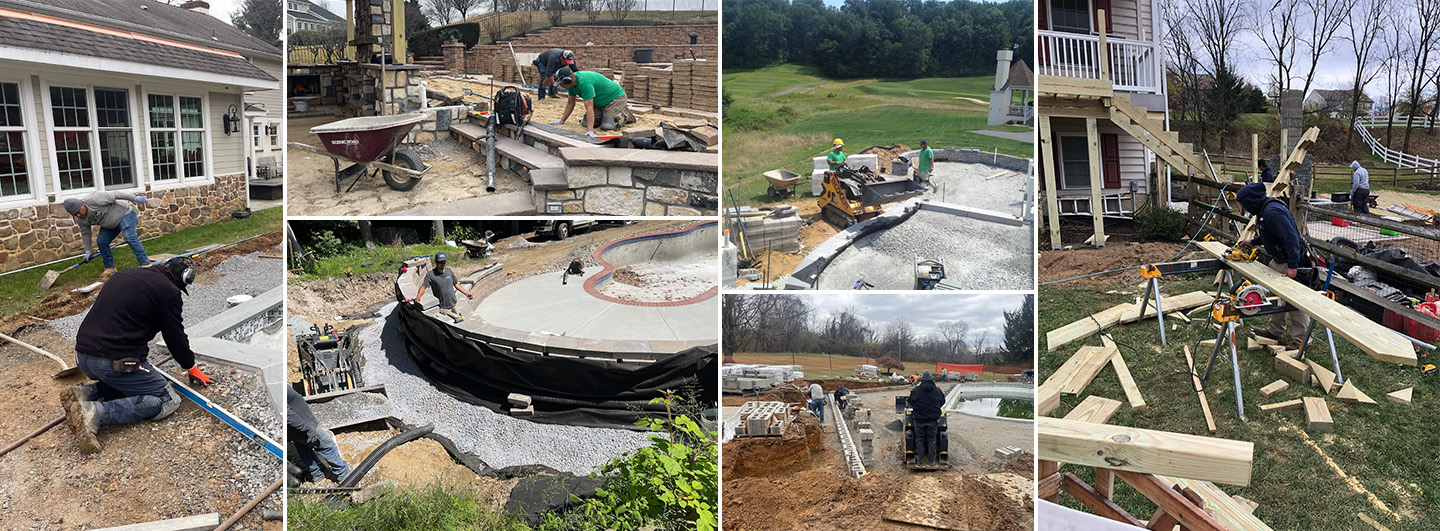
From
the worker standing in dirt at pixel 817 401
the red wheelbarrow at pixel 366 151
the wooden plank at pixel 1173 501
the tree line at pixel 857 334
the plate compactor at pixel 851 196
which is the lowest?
the wooden plank at pixel 1173 501

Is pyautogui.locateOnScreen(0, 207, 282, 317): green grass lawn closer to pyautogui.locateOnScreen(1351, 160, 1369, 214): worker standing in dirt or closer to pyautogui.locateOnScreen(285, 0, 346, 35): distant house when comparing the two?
pyautogui.locateOnScreen(285, 0, 346, 35): distant house

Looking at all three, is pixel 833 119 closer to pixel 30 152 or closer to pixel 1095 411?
pixel 1095 411

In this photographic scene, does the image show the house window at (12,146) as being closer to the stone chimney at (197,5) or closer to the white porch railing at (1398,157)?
the stone chimney at (197,5)

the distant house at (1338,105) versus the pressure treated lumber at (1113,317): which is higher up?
the distant house at (1338,105)

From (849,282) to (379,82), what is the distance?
2.91m

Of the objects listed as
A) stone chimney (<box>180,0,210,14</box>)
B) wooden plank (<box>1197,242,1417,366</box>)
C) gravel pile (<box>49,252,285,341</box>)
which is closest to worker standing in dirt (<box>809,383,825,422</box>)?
wooden plank (<box>1197,242,1417,366</box>)

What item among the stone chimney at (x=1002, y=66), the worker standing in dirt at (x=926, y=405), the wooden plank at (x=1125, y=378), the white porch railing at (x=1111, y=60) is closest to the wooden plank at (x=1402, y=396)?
the wooden plank at (x=1125, y=378)

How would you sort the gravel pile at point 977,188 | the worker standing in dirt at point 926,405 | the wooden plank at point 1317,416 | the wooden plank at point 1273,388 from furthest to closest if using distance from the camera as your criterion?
1. the wooden plank at point 1273,388
2. the wooden plank at point 1317,416
3. the gravel pile at point 977,188
4. the worker standing in dirt at point 926,405

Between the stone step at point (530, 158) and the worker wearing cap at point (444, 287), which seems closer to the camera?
the stone step at point (530, 158)

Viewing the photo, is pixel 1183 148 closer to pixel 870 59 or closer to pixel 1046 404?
pixel 1046 404

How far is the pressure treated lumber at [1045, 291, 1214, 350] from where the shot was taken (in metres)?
9.29

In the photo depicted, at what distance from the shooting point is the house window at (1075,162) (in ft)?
56.2

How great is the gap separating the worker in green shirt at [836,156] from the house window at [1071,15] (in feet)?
45.6

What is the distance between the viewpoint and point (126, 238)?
10.0m
